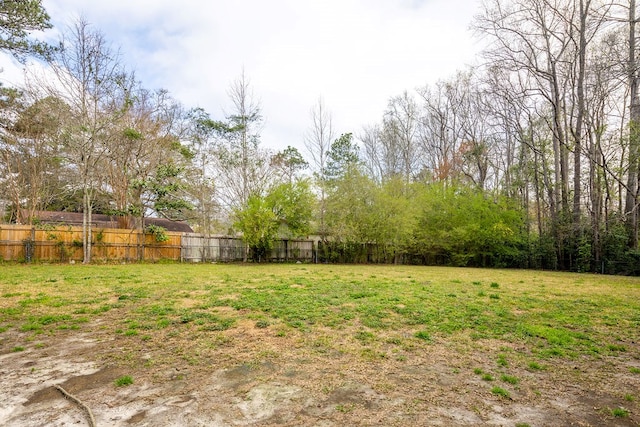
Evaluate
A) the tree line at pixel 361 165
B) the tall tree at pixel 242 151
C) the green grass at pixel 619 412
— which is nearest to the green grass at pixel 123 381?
the green grass at pixel 619 412

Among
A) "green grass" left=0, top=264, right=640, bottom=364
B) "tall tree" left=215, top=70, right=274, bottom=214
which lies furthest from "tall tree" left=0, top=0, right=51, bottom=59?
"tall tree" left=215, top=70, right=274, bottom=214

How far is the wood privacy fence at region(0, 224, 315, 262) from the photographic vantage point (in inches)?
488

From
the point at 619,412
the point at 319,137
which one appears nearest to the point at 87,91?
the point at 319,137

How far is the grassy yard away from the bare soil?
2 centimetres

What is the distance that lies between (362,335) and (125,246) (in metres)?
14.1

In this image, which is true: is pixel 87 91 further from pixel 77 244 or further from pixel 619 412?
pixel 619 412

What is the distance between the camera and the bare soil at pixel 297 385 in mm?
2094

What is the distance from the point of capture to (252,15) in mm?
8984

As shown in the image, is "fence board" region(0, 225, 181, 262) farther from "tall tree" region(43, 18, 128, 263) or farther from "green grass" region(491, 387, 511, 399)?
"green grass" region(491, 387, 511, 399)

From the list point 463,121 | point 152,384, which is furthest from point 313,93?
point 152,384

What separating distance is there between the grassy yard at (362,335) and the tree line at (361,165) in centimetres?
885

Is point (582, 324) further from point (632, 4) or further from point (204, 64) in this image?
point (204, 64)

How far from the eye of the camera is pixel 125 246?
14531 mm

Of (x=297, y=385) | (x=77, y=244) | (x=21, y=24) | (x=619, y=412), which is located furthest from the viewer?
(x=77, y=244)
